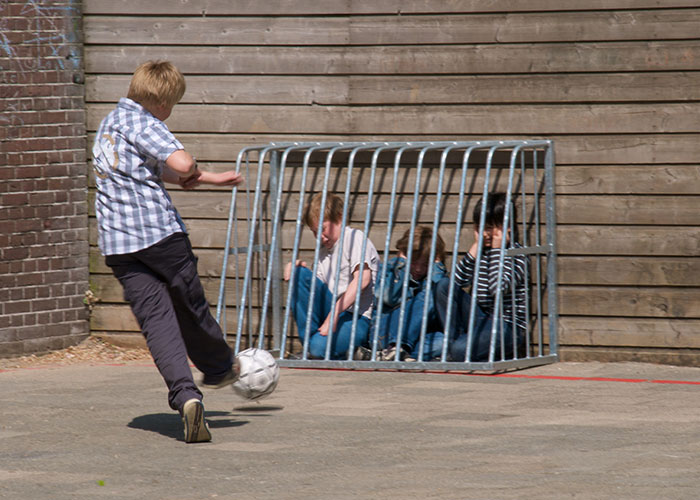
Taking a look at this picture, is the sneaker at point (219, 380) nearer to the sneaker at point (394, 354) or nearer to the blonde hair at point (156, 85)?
the blonde hair at point (156, 85)

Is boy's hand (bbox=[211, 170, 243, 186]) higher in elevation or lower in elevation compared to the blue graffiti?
lower

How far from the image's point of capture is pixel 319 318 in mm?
8133

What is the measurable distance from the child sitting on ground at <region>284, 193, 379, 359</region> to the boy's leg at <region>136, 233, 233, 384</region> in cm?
214

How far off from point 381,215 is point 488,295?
1005 millimetres

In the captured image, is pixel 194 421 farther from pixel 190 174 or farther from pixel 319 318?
pixel 319 318

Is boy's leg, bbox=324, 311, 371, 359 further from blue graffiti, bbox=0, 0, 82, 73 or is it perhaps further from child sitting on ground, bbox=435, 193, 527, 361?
blue graffiti, bbox=0, 0, 82, 73

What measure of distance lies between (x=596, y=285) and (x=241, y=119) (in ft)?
8.89

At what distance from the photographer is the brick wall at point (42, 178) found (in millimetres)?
8281

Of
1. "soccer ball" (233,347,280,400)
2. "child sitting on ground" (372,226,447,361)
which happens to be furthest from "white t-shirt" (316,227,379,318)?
"soccer ball" (233,347,280,400)

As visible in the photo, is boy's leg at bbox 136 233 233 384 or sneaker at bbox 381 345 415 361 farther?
sneaker at bbox 381 345 415 361

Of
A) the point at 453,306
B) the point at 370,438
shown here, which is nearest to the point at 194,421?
the point at 370,438

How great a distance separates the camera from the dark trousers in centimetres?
533

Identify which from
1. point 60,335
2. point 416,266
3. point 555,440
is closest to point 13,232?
point 60,335

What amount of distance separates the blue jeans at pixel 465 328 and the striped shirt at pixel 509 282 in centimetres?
7
